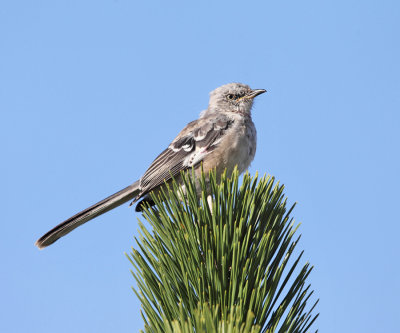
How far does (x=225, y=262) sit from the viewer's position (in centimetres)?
266

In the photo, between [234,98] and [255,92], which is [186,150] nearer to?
[234,98]

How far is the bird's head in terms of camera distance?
6500mm

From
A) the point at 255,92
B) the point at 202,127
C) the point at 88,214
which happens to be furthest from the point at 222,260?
the point at 255,92

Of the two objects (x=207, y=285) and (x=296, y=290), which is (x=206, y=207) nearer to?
(x=207, y=285)

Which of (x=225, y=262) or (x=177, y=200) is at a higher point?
(x=177, y=200)

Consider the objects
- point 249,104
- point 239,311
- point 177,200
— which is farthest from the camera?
point 249,104

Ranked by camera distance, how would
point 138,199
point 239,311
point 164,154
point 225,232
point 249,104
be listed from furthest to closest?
point 249,104 → point 164,154 → point 138,199 → point 225,232 → point 239,311

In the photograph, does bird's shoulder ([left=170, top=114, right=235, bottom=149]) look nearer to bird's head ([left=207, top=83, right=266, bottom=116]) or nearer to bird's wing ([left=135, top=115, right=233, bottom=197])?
bird's wing ([left=135, top=115, right=233, bottom=197])

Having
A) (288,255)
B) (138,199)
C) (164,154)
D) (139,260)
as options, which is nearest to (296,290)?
(288,255)

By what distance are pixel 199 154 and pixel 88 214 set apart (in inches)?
53.8

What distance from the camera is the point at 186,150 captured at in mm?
5781

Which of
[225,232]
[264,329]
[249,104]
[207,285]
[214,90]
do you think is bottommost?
[264,329]

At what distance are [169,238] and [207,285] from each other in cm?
37

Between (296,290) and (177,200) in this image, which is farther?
(177,200)
